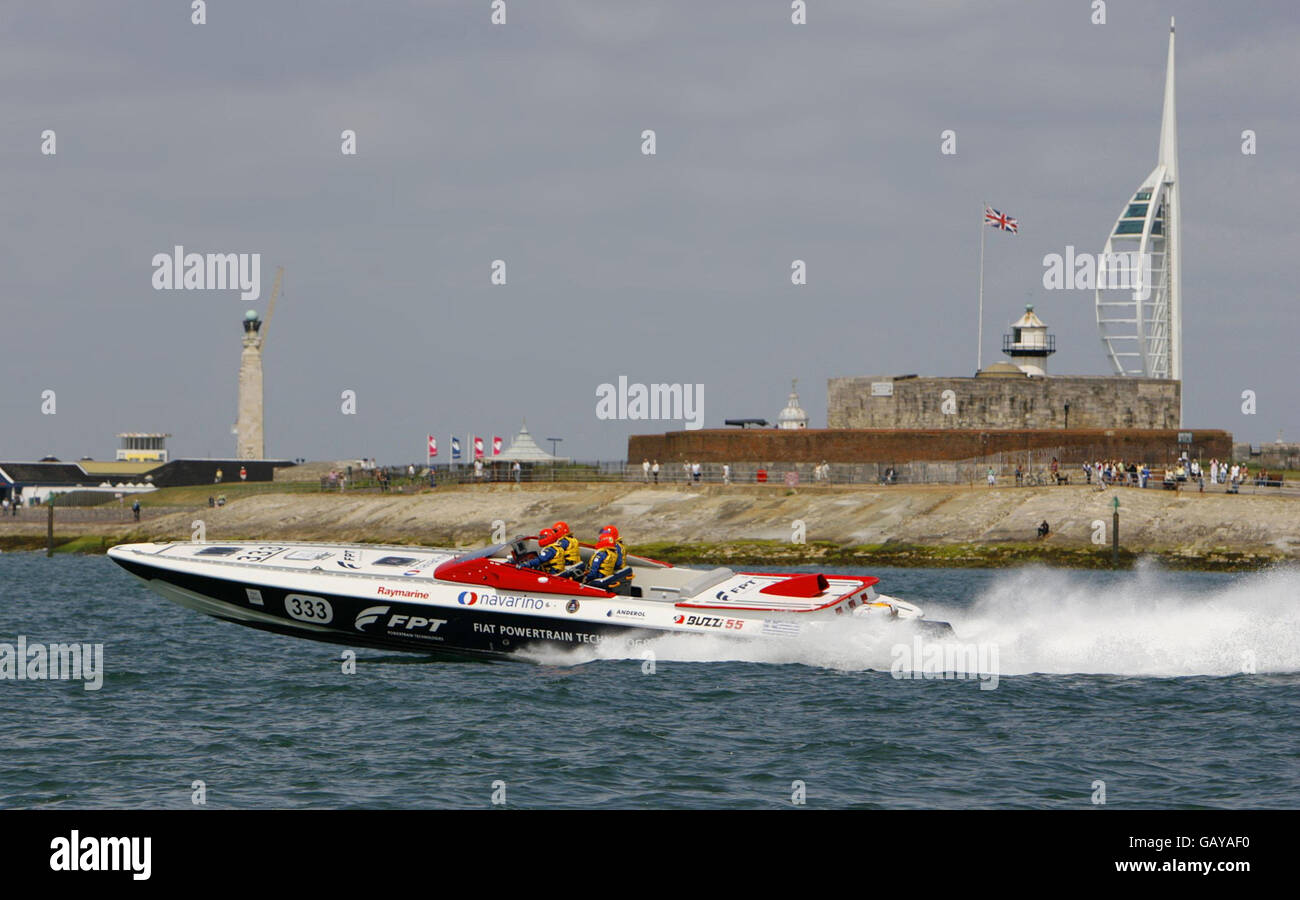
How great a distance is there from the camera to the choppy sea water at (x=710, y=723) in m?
13.7

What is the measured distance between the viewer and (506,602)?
2042 cm

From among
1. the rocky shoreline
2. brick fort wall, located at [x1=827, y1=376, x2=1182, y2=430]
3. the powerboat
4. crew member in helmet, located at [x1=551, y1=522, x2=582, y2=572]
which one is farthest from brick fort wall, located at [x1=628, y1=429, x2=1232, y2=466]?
crew member in helmet, located at [x1=551, y1=522, x2=582, y2=572]

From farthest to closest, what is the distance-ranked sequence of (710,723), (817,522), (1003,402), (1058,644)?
(1003,402), (817,522), (1058,644), (710,723)

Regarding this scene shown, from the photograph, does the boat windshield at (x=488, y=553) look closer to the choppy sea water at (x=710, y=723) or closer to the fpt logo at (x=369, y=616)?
the fpt logo at (x=369, y=616)

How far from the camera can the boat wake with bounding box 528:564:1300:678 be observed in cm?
2025

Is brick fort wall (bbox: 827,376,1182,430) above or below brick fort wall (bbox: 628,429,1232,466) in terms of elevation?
above

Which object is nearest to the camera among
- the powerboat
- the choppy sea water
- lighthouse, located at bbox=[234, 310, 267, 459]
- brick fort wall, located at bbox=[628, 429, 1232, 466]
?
the choppy sea water

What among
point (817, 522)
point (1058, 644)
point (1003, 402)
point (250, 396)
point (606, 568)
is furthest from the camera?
point (250, 396)

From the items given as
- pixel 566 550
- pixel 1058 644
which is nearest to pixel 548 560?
pixel 566 550

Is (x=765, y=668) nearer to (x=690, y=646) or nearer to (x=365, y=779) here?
(x=690, y=646)

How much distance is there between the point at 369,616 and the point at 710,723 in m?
6.34

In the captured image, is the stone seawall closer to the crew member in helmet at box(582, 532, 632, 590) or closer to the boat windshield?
the crew member in helmet at box(582, 532, 632, 590)

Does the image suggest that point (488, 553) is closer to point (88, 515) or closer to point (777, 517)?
point (777, 517)

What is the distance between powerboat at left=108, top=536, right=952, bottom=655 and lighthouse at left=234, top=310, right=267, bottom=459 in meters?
93.5
